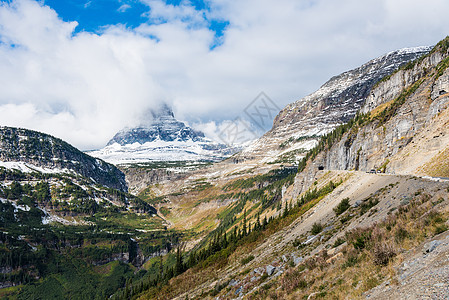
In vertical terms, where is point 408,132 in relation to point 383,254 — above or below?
above

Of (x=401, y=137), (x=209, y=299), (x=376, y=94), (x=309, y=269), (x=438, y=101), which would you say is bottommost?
(x=209, y=299)

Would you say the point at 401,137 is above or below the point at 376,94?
below

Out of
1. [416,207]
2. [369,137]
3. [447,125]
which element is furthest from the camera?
[369,137]

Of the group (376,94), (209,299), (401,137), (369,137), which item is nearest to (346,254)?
(209,299)

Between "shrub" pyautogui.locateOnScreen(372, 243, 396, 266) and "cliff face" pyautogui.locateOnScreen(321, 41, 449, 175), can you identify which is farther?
"cliff face" pyautogui.locateOnScreen(321, 41, 449, 175)

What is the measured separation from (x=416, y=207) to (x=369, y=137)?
85938mm

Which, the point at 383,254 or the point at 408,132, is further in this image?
the point at 408,132

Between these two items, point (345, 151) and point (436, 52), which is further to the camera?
point (345, 151)

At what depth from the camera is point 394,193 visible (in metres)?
27.9

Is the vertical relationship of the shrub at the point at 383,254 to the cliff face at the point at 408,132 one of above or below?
below

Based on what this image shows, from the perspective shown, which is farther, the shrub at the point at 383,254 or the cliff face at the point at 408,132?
the cliff face at the point at 408,132

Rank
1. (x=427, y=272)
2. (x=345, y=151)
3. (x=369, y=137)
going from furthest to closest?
(x=345, y=151)
(x=369, y=137)
(x=427, y=272)

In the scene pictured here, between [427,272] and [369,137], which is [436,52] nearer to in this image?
[369,137]

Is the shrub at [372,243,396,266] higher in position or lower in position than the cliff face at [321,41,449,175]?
lower
